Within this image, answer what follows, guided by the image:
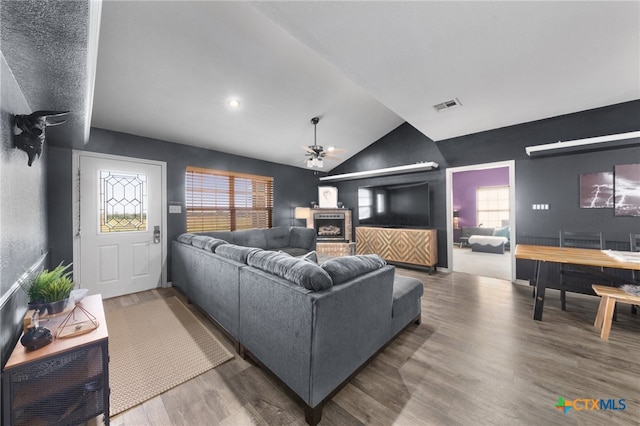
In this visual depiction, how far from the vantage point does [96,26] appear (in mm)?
1309

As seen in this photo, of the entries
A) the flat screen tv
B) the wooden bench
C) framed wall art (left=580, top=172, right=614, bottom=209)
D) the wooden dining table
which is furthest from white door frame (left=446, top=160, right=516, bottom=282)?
the wooden bench

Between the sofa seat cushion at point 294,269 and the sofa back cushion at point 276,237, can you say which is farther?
the sofa back cushion at point 276,237

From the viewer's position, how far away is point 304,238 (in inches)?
204

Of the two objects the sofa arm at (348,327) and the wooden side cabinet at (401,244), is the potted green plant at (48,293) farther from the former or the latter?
the wooden side cabinet at (401,244)

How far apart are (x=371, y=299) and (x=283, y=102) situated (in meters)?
3.21

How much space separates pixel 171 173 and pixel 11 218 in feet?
9.26

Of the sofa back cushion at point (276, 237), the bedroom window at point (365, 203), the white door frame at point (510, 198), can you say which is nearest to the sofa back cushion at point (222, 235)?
→ the sofa back cushion at point (276, 237)

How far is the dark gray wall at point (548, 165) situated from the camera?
323cm

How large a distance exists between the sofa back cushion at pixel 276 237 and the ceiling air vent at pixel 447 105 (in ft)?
12.5

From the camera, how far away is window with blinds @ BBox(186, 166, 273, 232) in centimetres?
451

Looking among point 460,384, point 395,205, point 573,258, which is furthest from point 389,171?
point 460,384

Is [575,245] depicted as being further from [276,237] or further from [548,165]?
[276,237]

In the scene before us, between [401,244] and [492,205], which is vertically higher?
[492,205]

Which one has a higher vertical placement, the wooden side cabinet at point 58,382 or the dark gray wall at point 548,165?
the dark gray wall at point 548,165
